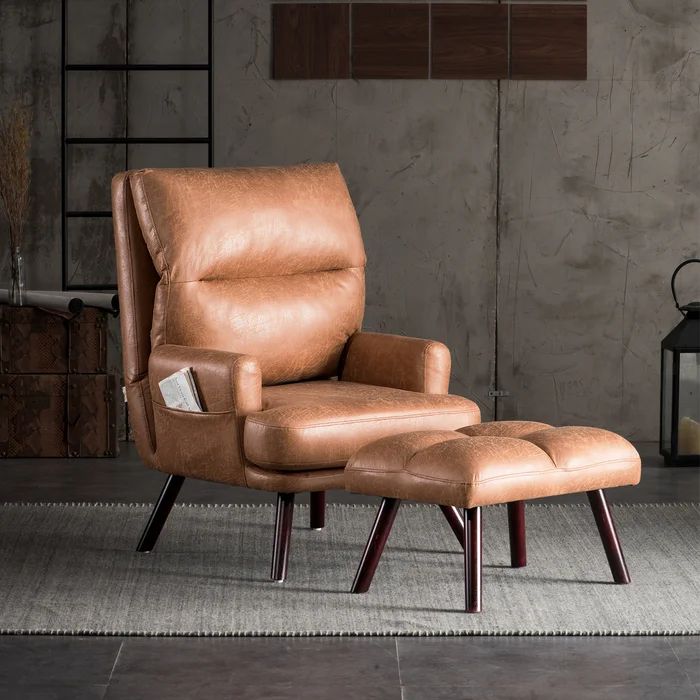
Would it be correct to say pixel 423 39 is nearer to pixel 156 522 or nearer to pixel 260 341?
pixel 260 341

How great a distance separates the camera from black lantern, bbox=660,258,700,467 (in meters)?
4.99

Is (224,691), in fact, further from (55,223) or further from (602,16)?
(602,16)

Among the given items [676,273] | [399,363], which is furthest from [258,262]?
[676,273]

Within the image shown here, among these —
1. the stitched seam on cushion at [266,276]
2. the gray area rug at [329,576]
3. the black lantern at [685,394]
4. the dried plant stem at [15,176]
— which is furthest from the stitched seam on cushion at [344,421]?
the dried plant stem at [15,176]

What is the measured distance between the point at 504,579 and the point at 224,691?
102 centimetres

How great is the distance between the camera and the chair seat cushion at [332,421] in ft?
10.9

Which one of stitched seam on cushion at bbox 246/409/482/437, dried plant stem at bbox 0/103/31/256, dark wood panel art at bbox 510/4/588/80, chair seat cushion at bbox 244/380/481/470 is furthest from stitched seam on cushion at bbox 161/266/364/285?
dark wood panel art at bbox 510/4/588/80

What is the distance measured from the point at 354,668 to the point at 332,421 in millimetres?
770

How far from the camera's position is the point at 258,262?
12.8ft

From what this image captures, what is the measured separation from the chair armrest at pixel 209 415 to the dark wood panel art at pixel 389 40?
224 centimetres

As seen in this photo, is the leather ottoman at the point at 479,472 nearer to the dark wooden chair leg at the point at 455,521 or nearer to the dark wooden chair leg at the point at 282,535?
the dark wooden chair leg at the point at 282,535

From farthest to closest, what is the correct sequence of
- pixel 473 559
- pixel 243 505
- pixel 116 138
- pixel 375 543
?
pixel 116 138 → pixel 243 505 → pixel 375 543 → pixel 473 559

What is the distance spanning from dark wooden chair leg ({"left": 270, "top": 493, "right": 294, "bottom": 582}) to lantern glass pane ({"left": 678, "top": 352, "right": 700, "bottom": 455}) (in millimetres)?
2085

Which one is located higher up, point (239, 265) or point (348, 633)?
point (239, 265)
